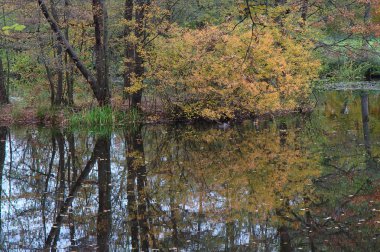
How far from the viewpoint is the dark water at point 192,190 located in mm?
6895

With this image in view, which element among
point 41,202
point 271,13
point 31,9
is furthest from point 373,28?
point 41,202

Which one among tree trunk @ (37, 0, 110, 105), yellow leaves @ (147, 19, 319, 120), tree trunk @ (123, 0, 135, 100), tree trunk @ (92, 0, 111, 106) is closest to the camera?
yellow leaves @ (147, 19, 319, 120)

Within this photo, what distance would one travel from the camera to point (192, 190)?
30.6 ft

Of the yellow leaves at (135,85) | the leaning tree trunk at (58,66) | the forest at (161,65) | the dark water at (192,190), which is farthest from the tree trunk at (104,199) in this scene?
the leaning tree trunk at (58,66)

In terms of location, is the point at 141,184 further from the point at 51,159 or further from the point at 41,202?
the point at 51,159

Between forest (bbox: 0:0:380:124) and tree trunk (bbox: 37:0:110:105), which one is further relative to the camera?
tree trunk (bbox: 37:0:110:105)

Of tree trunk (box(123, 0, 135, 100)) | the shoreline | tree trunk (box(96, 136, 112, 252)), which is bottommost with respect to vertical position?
tree trunk (box(96, 136, 112, 252))

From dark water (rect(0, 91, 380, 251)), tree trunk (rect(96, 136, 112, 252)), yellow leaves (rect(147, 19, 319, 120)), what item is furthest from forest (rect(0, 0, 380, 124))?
tree trunk (rect(96, 136, 112, 252))

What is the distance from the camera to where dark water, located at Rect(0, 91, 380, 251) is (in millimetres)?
6895

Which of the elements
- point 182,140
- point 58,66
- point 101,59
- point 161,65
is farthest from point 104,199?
point 58,66

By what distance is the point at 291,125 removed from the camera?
17.8 metres

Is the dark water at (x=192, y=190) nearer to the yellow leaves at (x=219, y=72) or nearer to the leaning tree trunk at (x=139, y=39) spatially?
the yellow leaves at (x=219, y=72)

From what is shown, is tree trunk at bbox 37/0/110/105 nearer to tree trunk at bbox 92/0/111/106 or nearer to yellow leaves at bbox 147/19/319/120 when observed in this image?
tree trunk at bbox 92/0/111/106

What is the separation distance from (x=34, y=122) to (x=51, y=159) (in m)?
5.94
